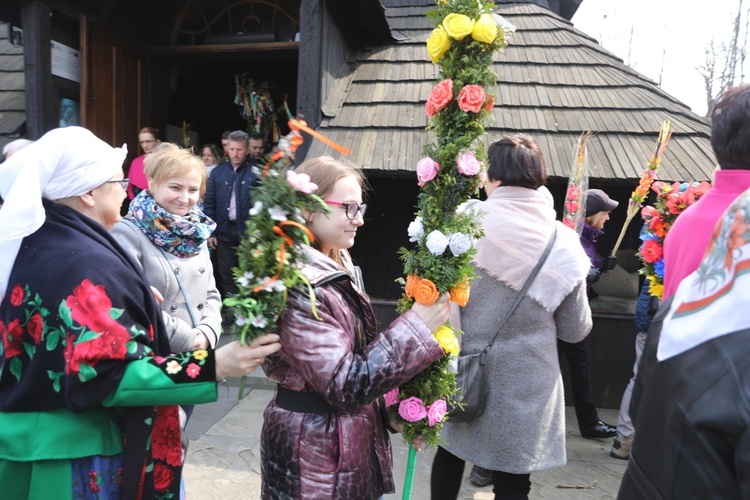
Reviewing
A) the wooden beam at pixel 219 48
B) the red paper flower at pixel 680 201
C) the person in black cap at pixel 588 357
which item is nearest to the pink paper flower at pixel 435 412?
the red paper flower at pixel 680 201

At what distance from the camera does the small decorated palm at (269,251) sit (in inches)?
53.9

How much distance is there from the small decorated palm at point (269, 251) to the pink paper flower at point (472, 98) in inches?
24.1

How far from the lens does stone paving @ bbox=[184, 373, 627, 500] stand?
325 cm

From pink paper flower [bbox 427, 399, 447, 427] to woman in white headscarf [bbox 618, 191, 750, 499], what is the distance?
2.71 ft

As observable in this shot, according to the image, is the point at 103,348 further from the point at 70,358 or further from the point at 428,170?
the point at 428,170

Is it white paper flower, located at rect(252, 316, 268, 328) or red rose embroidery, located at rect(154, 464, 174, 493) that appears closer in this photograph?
white paper flower, located at rect(252, 316, 268, 328)

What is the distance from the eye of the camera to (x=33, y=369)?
1.46m

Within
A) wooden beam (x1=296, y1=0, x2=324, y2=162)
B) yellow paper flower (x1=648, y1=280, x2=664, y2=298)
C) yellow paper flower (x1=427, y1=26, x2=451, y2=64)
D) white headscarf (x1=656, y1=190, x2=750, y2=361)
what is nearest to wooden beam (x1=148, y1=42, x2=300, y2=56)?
wooden beam (x1=296, y1=0, x2=324, y2=162)

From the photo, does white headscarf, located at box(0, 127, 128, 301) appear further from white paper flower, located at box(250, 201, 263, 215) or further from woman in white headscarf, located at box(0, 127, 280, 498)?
white paper flower, located at box(250, 201, 263, 215)

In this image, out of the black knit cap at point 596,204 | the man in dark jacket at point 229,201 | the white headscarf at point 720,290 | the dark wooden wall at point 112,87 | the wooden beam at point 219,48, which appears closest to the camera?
the white headscarf at point 720,290

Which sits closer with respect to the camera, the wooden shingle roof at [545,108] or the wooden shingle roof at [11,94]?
the wooden shingle roof at [545,108]

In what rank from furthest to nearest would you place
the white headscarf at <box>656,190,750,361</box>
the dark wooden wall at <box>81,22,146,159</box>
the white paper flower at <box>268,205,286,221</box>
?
the dark wooden wall at <box>81,22,146,159</box>, the white paper flower at <box>268,205,286,221</box>, the white headscarf at <box>656,190,750,361</box>

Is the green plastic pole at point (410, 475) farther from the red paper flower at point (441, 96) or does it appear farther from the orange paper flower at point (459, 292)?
the red paper flower at point (441, 96)

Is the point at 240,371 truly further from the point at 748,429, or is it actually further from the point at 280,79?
the point at 280,79
